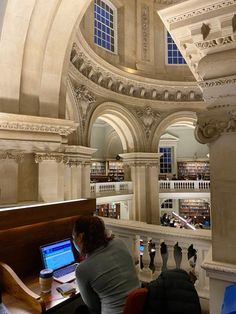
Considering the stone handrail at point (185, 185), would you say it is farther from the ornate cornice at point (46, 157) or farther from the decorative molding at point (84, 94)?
the ornate cornice at point (46, 157)

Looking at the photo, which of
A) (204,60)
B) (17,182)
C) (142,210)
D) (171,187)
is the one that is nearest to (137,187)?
(142,210)

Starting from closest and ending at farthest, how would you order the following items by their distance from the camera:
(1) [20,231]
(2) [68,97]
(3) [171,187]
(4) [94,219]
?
(4) [94,219] < (1) [20,231] < (2) [68,97] < (3) [171,187]

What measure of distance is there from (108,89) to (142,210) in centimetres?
655

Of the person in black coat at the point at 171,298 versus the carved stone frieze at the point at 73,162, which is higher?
the carved stone frieze at the point at 73,162

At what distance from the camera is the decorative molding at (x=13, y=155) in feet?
14.0

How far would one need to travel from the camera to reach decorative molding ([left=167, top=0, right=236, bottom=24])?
6.80ft

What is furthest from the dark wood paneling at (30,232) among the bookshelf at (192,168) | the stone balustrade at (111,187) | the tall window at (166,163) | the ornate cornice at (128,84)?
the bookshelf at (192,168)

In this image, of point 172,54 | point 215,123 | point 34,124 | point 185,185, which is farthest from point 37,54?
point 185,185

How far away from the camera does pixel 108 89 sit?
1209 cm

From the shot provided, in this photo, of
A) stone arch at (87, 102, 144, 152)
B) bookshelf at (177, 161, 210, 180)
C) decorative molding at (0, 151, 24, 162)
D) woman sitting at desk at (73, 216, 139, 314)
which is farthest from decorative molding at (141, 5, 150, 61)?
woman sitting at desk at (73, 216, 139, 314)

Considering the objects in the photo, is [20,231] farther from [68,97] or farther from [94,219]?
[68,97]

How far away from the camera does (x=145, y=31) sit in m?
14.5

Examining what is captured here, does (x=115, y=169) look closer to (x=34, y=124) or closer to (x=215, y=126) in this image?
(x=34, y=124)

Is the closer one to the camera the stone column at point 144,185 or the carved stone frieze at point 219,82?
the carved stone frieze at point 219,82
